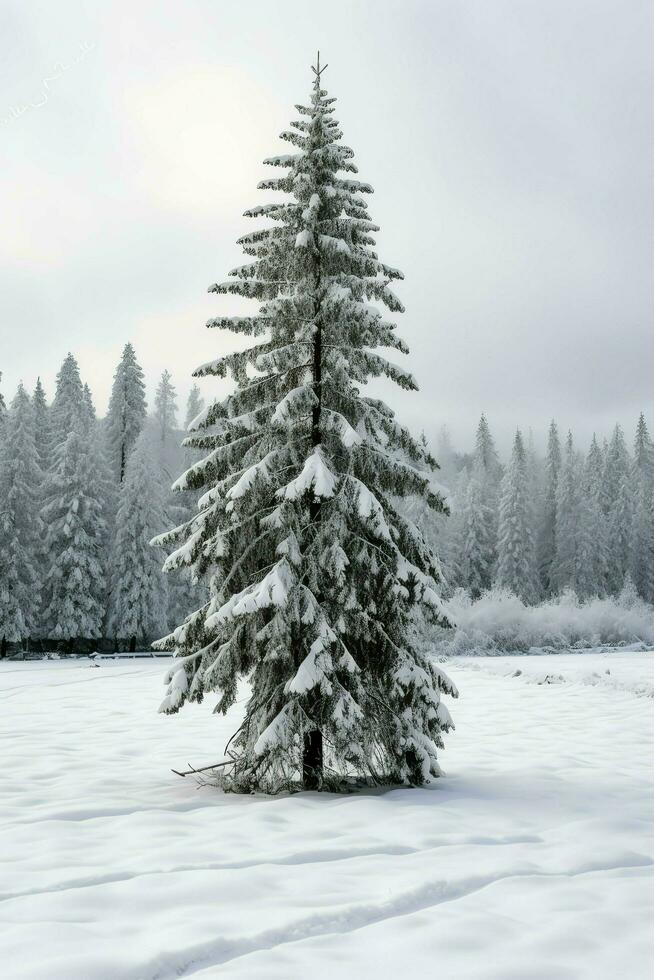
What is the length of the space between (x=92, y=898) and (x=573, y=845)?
4.40 metres

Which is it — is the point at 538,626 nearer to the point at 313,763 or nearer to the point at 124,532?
the point at 124,532

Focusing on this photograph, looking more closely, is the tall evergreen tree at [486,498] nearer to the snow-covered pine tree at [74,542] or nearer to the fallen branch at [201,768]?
the snow-covered pine tree at [74,542]

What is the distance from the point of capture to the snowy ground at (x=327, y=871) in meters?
4.46

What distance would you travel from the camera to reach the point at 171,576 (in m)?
50.2

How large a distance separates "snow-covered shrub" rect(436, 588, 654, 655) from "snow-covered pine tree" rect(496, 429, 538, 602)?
19.4 meters

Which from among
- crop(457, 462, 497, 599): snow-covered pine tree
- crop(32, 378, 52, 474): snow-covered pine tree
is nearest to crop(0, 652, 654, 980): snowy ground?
crop(32, 378, 52, 474): snow-covered pine tree

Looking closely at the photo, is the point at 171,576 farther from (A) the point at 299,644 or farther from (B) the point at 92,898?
(B) the point at 92,898

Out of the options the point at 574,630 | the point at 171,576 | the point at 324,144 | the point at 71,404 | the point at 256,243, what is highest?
the point at 71,404

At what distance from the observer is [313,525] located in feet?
31.7

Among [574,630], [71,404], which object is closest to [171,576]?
[71,404]

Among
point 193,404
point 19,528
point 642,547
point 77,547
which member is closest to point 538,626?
point 77,547

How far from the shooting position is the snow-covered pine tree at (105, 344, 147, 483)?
183 ft

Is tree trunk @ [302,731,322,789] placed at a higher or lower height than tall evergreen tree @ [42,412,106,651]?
lower

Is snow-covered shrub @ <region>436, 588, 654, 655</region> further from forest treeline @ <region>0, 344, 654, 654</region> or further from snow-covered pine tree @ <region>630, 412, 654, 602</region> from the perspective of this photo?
snow-covered pine tree @ <region>630, 412, 654, 602</region>
